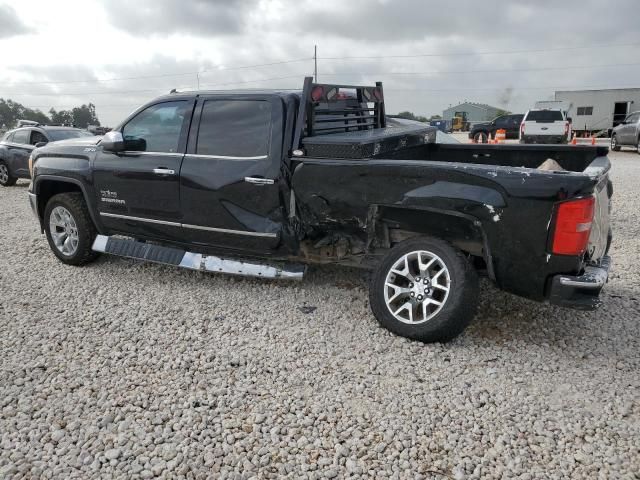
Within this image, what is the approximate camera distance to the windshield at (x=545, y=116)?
66.0 feet

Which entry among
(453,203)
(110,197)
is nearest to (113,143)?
(110,197)

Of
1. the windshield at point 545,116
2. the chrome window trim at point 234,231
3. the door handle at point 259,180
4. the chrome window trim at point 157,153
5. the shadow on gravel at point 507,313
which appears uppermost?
the windshield at point 545,116

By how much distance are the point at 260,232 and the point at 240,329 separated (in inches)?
32.4

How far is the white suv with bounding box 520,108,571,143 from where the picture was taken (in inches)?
785

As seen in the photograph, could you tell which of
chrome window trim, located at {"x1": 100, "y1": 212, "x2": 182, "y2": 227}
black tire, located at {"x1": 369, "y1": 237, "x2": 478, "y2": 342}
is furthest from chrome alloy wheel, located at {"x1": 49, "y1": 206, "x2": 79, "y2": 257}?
black tire, located at {"x1": 369, "y1": 237, "x2": 478, "y2": 342}

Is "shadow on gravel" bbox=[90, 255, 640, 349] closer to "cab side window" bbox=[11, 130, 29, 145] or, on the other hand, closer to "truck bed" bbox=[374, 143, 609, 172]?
"truck bed" bbox=[374, 143, 609, 172]

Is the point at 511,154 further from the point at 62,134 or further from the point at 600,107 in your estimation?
the point at 600,107

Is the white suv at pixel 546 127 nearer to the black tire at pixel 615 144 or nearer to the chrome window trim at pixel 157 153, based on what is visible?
the black tire at pixel 615 144

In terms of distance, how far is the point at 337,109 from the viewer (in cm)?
470

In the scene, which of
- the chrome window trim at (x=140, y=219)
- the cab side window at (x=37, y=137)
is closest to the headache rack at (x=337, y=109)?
the chrome window trim at (x=140, y=219)

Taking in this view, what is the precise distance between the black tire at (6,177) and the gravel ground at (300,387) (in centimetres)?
936

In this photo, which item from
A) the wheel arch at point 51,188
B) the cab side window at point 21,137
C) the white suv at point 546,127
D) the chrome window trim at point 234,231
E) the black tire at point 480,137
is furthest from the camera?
the black tire at point 480,137

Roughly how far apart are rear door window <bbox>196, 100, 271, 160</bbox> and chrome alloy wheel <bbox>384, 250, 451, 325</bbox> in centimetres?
145

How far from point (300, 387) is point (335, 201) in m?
1.44
